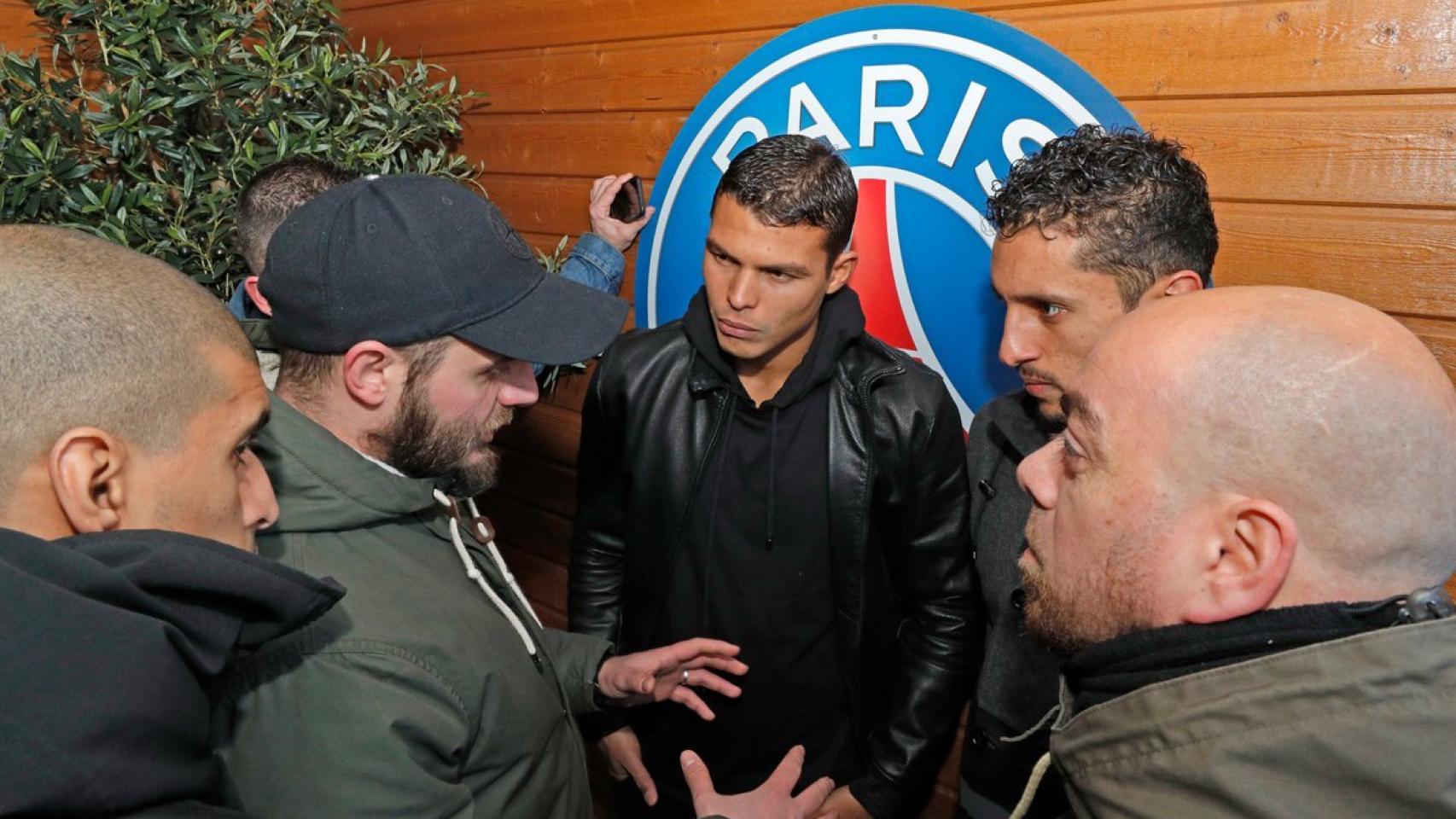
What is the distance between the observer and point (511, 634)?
1.47m

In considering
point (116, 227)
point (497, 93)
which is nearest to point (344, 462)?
point (116, 227)

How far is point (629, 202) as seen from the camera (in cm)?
288

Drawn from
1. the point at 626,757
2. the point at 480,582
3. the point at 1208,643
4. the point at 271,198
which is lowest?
the point at 626,757

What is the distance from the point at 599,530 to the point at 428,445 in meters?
0.84

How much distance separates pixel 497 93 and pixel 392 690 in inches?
100

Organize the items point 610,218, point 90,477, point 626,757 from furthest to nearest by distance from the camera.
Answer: point 610,218 → point 626,757 → point 90,477

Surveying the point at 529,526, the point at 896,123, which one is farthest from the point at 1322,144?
the point at 529,526

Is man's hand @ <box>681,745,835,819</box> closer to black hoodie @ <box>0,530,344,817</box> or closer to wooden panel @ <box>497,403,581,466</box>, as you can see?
black hoodie @ <box>0,530,344,817</box>

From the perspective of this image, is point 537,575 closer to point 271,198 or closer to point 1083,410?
point 271,198

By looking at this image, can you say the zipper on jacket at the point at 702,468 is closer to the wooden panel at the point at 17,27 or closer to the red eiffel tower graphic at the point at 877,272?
the red eiffel tower graphic at the point at 877,272

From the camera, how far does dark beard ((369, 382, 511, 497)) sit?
1.41 m

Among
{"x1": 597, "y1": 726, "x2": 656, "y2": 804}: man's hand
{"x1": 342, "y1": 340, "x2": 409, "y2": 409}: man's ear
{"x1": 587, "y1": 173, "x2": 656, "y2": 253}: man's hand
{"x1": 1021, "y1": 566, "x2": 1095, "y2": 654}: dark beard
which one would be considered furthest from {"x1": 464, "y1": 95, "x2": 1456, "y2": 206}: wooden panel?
{"x1": 597, "y1": 726, "x2": 656, "y2": 804}: man's hand

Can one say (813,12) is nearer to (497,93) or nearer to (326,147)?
(497,93)

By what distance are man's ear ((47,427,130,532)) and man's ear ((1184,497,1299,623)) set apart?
1093 millimetres
